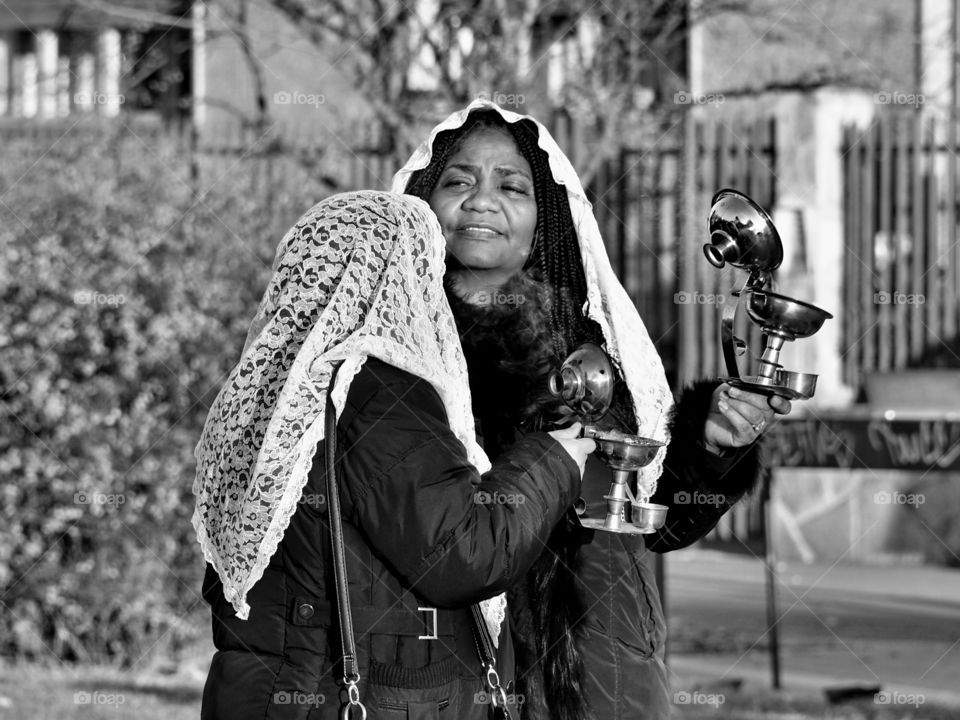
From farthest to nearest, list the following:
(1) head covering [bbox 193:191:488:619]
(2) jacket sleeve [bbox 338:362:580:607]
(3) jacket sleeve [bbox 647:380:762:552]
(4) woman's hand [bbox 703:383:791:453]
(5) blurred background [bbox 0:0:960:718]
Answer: (5) blurred background [bbox 0:0:960:718], (3) jacket sleeve [bbox 647:380:762:552], (4) woman's hand [bbox 703:383:791:453], (1) head covering [bbox 193:191:488:619], (2) jacket sleeve [bbox 338:362:580:607]

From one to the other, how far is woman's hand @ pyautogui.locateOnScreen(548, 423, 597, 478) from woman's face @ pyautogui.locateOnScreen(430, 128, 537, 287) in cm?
66

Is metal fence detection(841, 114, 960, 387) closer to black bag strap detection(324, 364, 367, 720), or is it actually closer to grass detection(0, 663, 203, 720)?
grass detection(0, 663, 203, 720)

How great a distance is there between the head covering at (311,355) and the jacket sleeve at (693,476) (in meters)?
0.63

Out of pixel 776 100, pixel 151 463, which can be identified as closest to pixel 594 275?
pixel 151 463

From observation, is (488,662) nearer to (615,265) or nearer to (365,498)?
(365,498)

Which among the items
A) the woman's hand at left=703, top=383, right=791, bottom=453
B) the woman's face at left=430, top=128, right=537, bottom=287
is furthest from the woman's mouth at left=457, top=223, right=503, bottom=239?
the woman's hand at left=703, top=383, right=791, bottom=453

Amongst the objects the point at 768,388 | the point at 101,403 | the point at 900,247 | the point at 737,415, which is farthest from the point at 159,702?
the point at 900,247

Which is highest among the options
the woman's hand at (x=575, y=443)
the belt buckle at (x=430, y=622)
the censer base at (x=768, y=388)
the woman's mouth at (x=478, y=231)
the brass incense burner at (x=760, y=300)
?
the woman's mouth at (x=478, y=231)

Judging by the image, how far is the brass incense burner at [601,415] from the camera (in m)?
2.34

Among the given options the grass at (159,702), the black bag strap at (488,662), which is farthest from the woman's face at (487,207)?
the grass at (159,702)

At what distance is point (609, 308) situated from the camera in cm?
312

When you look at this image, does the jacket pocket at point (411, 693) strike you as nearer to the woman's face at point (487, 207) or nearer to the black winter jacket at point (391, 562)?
the black winter jacket at point (391, 562)

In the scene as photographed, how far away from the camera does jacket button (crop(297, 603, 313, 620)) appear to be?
2.23m

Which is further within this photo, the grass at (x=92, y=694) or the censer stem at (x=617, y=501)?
the grass at (x=92, y=694)
